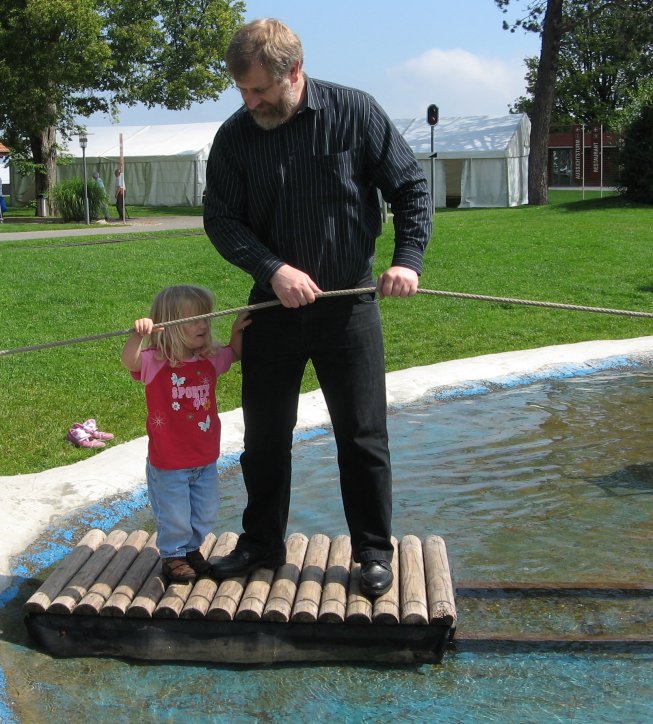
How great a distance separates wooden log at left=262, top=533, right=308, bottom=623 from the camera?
316 centimetres

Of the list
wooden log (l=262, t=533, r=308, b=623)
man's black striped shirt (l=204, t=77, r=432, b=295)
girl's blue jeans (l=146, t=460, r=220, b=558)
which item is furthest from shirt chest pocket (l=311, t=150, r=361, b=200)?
wooden log (l=262, t=533, r=308, b=623)

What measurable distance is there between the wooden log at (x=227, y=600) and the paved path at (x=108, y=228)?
48.5 ft

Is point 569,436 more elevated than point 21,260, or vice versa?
point 21,260

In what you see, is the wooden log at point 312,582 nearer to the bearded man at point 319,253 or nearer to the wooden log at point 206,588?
the bearded man at point 319,253

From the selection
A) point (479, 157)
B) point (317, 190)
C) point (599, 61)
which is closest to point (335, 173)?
point (317, 190)

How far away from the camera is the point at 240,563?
3471 millimetres

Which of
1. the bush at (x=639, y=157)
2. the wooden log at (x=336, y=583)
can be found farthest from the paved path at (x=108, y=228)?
the wooden log at (x=336, y=583)

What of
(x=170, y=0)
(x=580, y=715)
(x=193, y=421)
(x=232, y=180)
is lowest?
(x=580, y=715)

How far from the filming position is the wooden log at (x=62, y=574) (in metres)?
3.23

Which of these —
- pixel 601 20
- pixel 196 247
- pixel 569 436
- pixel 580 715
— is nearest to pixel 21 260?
pixel 196 247

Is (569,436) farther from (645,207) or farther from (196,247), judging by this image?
(645,207)

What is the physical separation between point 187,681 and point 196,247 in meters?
11.7

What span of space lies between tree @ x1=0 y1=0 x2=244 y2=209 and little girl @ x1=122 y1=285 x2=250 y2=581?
956 inches

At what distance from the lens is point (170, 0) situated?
3344cm
